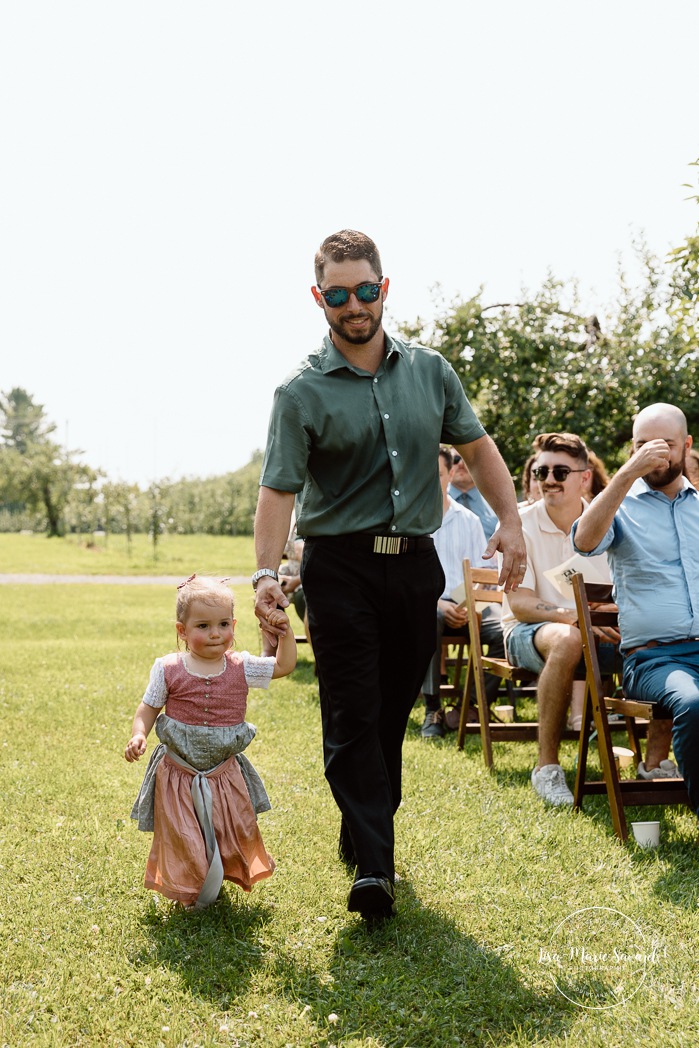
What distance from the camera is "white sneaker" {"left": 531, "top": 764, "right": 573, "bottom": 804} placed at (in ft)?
19.1

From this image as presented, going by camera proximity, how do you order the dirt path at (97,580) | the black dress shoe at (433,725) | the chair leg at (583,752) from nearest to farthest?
the chair leg at (583,752) < the black dress shoe at (433,725) < the dirt path at (97,580)

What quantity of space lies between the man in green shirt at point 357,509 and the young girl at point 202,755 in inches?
11.3

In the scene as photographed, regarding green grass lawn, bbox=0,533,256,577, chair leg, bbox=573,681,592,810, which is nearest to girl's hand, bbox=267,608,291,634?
chair leg, bbox=573,681,592,810

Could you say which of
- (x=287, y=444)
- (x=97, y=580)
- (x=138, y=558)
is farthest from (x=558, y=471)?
(x=138, y=558)

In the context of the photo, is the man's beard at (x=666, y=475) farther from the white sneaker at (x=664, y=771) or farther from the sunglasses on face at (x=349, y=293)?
the sunglasses on face at (x=349, y=293)

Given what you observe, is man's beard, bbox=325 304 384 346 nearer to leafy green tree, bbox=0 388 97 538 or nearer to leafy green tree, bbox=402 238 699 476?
leafy green tree, bbox=402 238 699 476

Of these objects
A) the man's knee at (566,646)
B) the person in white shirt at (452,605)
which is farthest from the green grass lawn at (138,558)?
the man's knee at (566,646)

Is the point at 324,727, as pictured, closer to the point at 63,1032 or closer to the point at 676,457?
the point at 63,1032

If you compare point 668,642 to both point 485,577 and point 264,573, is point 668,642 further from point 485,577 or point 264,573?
point 264,573

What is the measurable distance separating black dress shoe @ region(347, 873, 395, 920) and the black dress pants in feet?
0.21

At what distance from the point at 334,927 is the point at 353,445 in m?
1.82

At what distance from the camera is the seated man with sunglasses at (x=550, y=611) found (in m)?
5.99

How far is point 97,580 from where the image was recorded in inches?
1096

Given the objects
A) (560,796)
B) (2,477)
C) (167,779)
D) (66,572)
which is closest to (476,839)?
(560,796)
